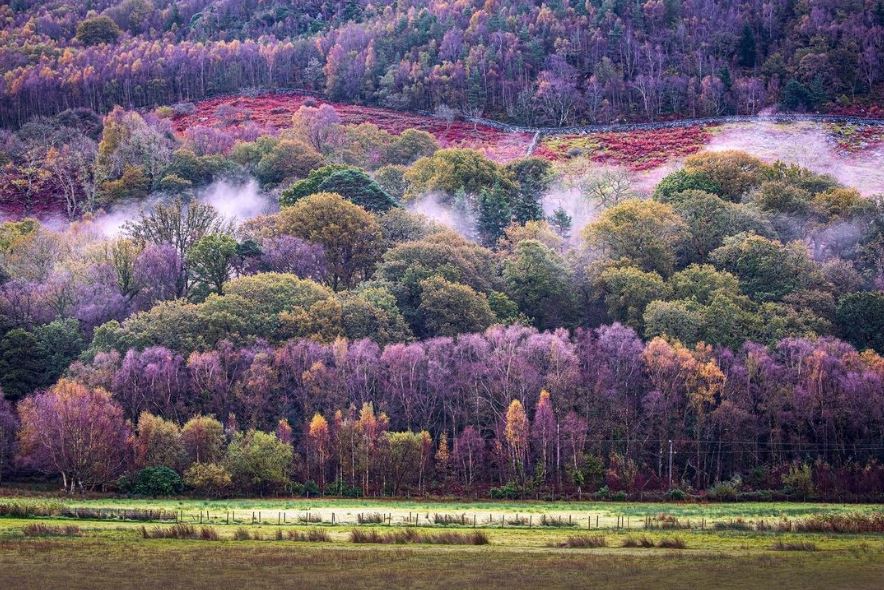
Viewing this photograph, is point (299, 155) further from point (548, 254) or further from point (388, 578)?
point (388, 578)

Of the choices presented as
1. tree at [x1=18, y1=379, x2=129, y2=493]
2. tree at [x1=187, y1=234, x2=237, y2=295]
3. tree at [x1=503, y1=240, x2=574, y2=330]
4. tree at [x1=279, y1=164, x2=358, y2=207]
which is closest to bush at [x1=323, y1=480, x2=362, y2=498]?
tree at [x1=18, y1=379, x2=129, y2=493]

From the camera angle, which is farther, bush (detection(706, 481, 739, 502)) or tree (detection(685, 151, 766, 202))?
tree (detection(685, 151, 766, 202))

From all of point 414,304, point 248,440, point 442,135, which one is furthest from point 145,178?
point 248,440

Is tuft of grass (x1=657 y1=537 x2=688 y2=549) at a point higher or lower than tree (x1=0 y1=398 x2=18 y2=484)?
lower

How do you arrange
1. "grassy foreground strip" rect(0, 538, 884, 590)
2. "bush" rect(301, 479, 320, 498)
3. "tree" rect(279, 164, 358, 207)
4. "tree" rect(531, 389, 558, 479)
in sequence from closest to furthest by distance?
"grassy foreground strip" rect(0, 538, 884, 590)
"bush" rect(301, 479, 320, 498)
"tree" rect(531, 389, 558, 479)
"tree" rect(279, 164, 358, 207)

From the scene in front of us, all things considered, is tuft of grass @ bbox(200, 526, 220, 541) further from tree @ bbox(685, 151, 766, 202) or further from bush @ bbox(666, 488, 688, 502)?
tree @ bbox(685, 151, 766, 202)

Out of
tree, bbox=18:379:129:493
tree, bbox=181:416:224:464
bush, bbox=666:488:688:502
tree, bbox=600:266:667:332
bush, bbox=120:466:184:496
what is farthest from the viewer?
tree, bbox=600:266:667:332

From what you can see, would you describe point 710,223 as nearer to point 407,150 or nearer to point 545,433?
point 545,433
